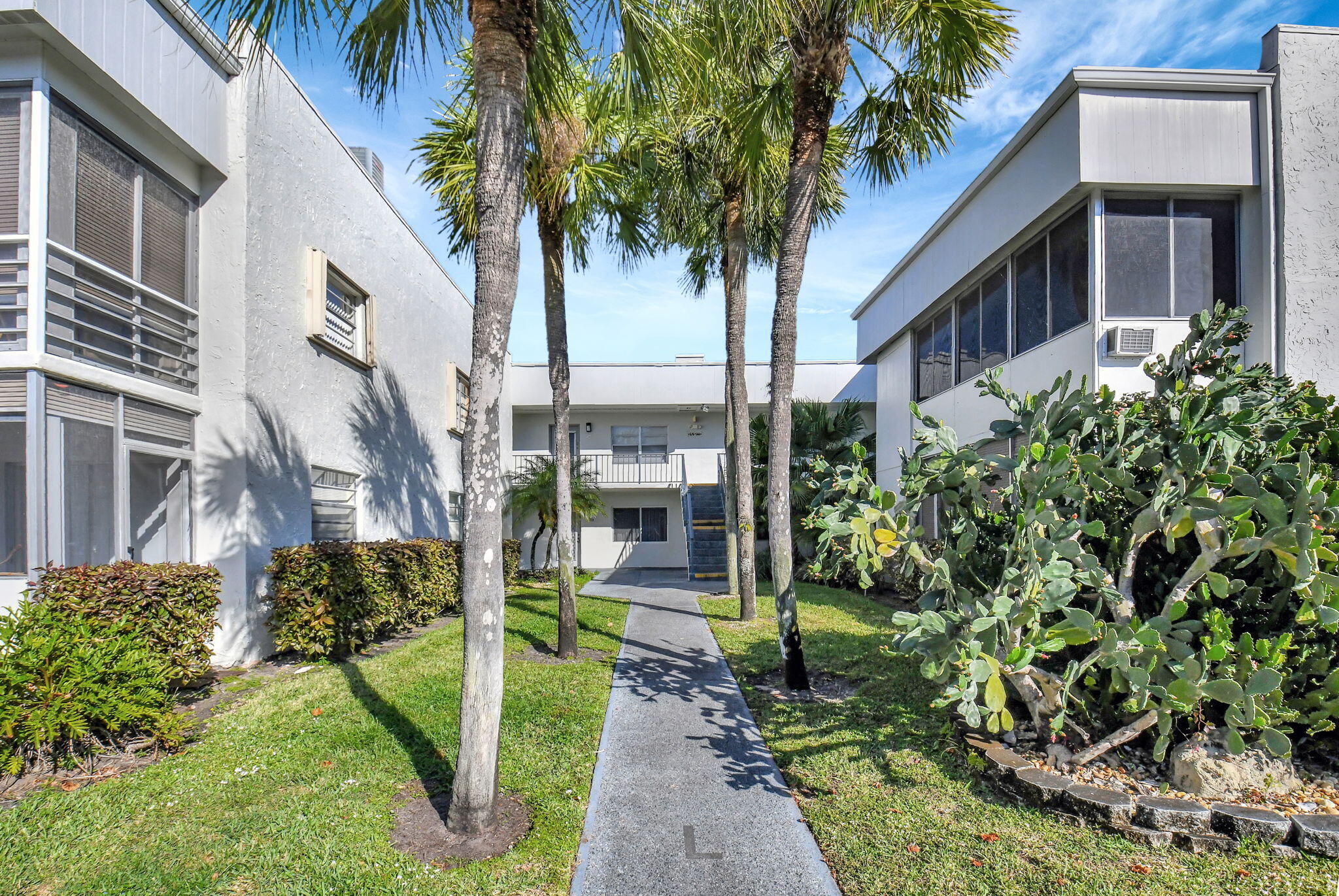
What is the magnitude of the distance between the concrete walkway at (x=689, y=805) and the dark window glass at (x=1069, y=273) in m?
5.93

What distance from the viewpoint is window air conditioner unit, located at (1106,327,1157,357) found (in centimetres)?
814

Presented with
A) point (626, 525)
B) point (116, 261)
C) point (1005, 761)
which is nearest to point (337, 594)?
point (116, 261)

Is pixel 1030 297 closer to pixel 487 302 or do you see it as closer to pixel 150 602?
pixel 487 302

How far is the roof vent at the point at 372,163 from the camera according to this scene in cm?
1258

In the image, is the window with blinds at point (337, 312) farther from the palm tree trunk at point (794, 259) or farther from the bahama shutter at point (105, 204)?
the palm tree trunk at point (794, 259)

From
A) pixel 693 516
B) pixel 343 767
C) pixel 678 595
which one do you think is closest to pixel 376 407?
pixel 678 595

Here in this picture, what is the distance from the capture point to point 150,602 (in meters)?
5.73

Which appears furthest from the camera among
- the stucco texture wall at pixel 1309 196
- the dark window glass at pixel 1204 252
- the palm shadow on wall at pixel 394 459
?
the palm shadow on wall at pixel 394 459

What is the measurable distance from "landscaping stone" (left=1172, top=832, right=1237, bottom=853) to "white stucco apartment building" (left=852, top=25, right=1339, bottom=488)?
4.60m

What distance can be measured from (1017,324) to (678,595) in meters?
8.04

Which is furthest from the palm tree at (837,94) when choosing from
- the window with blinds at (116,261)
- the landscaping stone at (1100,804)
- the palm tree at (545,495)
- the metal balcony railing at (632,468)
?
the metal balcony railing at (632,468)

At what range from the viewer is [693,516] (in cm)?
2069

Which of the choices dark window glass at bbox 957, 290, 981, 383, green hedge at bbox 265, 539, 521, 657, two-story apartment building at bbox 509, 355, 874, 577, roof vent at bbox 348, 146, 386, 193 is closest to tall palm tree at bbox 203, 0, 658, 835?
green hedge at bbox 265, 539, 521, 657

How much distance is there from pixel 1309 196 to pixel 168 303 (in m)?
11.8
